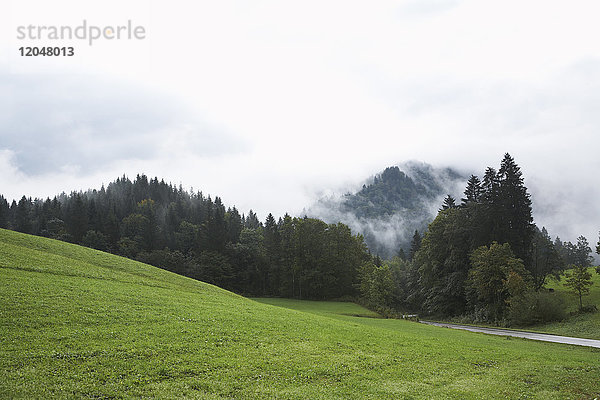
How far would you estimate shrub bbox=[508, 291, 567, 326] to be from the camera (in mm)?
49875

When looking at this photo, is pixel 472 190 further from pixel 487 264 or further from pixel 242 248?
pixel 242 248

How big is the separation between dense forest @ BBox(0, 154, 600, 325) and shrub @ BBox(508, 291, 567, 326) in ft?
0.46

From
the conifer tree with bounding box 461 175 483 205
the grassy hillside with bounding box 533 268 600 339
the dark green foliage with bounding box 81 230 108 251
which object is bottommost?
the grassy hillside with bounding box 533 268 600 339

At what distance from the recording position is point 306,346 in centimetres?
2006

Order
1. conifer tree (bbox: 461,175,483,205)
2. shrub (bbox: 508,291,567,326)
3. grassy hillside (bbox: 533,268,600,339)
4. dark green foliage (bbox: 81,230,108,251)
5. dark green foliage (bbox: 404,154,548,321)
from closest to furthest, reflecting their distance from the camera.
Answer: grassy hillside (bbox: 533,268,600,339) < shrub (bbox: 508,291,567,326) < dark green foliage (bbox: 404,154,548,321) < conifer tree (bbox: 461,175,483,205) < dark green foliage (bbox: 81,230,108,251)

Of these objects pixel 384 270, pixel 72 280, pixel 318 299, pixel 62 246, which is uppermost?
pixel 62 246

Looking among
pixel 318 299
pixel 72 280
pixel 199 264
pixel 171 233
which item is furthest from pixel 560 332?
pixel 171 233

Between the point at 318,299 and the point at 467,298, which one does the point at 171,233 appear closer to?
the point at 318,299

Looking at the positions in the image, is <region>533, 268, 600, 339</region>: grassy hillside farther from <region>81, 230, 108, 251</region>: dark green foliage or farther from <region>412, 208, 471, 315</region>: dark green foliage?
<region>81, 230, 108, 251</region>: dark green foliage

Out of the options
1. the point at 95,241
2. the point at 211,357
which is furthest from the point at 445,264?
the point at 95,241

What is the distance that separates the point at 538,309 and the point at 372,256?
64742mm

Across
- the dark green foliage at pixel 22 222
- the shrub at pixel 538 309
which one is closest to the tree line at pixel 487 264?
the shrub at pixel 538 309

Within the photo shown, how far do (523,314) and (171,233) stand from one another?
367 ft

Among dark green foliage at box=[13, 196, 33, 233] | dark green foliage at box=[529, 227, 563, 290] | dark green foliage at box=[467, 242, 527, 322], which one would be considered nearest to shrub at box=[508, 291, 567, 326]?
dark green foliage at box=[467, 242, 527, 322]
